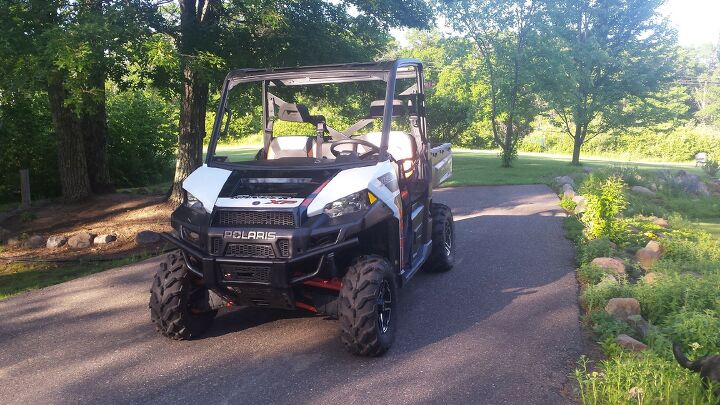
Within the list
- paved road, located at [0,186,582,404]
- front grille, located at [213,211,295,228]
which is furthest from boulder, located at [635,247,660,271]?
front grille, located at [213,211,295,228]

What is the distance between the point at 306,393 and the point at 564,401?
180 cm

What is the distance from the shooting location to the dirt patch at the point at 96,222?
10.4 metres

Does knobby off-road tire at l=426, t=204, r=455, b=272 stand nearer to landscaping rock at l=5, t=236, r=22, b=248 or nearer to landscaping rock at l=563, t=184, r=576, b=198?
landscaping rock at l=563, t=184, r=576, b=198

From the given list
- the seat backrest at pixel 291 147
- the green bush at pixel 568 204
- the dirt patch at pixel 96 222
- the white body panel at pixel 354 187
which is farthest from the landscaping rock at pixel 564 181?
the white body panel at pixel 354 187

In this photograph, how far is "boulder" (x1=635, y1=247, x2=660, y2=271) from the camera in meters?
8.30

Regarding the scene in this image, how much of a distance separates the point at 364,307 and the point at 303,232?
29.7 inches

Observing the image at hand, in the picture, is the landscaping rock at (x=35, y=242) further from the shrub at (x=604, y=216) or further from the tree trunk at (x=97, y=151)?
the shrub at (x=604, y=216)

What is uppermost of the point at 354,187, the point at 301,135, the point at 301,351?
the point at 301,135

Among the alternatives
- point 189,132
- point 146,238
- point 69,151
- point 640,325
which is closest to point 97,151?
point 69,151

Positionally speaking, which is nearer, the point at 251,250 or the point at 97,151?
the point at 251,250

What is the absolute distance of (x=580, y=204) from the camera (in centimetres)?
1257

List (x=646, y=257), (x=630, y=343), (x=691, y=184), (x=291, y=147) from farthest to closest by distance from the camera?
(x=691, y=184)
(x=646, y=257)
(x=291, y=147)
(x=630, y=343)

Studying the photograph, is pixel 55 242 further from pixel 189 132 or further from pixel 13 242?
pixel 189 132

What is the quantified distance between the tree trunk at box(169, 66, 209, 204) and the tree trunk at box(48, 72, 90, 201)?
2.15m
